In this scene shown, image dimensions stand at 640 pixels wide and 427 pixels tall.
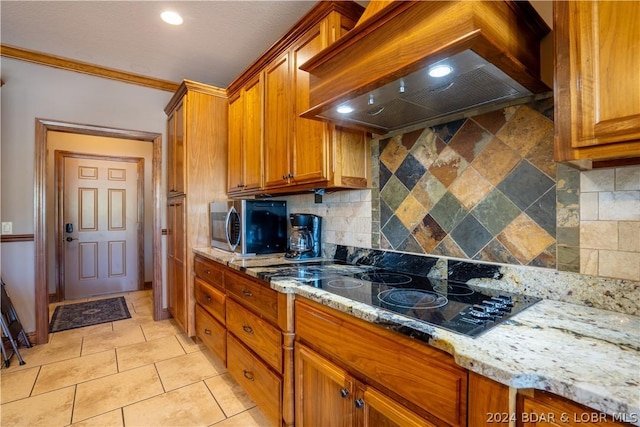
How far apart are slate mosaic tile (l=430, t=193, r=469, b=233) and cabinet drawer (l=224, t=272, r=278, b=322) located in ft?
2.94

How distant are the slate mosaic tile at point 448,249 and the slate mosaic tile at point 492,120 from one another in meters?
0.53

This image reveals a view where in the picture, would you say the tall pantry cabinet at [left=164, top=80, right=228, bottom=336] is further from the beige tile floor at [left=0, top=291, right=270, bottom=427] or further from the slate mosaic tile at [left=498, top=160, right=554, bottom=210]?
the slate mosaic tile at [left=498, top=160, right=554, bottom=210]

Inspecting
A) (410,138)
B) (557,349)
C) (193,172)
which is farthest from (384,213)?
(193,172)

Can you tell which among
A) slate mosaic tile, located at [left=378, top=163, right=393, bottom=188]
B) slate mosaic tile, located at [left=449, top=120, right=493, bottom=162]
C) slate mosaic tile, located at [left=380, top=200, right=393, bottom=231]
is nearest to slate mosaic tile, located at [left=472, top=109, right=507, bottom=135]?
slate mosaic tile, located at [left=449, top=120, right=493, bottom=162]

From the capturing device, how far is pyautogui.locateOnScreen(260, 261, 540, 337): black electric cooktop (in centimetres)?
94

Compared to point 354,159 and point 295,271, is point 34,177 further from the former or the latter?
point 354,159

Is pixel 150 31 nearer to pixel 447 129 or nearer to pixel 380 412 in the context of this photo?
pixel 447 129

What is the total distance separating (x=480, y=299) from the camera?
3.83 feet

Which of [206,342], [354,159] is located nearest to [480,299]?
[354,159]

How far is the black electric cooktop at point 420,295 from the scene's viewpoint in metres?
0.94

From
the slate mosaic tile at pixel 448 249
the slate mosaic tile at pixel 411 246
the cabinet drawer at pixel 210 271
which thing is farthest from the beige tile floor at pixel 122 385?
the slate mosaic tile at pixel 448 249

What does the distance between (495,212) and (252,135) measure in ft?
5.68

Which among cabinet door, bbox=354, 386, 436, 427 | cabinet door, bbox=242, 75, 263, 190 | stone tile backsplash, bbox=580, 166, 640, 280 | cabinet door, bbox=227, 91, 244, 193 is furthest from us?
cabinet door, bbox=227, 91, 244, 193

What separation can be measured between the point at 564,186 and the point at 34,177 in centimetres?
380
